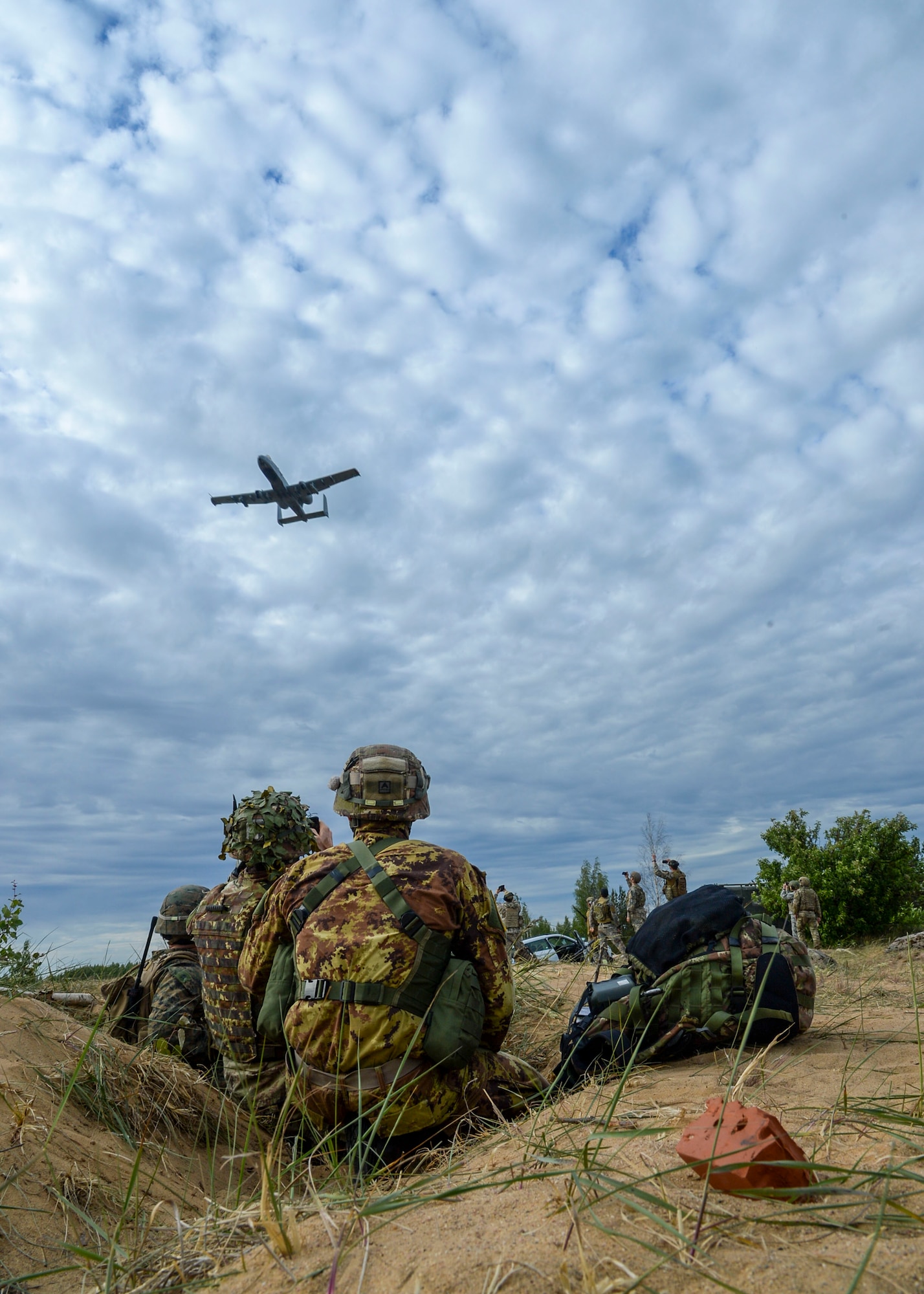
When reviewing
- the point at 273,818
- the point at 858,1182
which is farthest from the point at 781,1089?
the point at 273,818

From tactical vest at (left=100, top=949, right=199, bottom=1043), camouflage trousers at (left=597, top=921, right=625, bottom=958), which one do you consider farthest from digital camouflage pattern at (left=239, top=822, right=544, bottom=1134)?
camouflage trousers at (left=597, top=921, right=625, bottom=958)

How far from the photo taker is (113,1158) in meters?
3.10

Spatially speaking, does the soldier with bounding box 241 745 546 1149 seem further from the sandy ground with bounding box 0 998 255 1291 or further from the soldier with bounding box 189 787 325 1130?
the soldier with bounding box 189 787 325 1130

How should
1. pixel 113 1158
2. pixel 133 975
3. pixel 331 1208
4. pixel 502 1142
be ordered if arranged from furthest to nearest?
pixel 133 975
pixel 113 1158
pixel 502 1142
pixel 331 1208

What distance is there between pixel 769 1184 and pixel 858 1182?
206 millimetres

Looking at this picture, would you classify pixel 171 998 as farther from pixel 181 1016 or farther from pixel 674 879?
pixel 674 879

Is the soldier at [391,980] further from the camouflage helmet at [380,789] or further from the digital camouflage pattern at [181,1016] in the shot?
the digital camouflage pattern at [181,1016]

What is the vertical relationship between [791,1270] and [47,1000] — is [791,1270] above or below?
below

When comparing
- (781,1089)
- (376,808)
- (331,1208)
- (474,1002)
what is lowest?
(781,1089)

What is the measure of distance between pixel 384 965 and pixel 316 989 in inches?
10.8

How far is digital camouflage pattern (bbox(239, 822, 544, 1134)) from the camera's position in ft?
9.84

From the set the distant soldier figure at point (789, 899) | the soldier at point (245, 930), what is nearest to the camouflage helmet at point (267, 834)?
the soldier at point (245, 930)

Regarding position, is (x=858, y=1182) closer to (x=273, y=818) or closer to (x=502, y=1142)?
(x=502, y=1142)

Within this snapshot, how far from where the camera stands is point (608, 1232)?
4.48 ft
